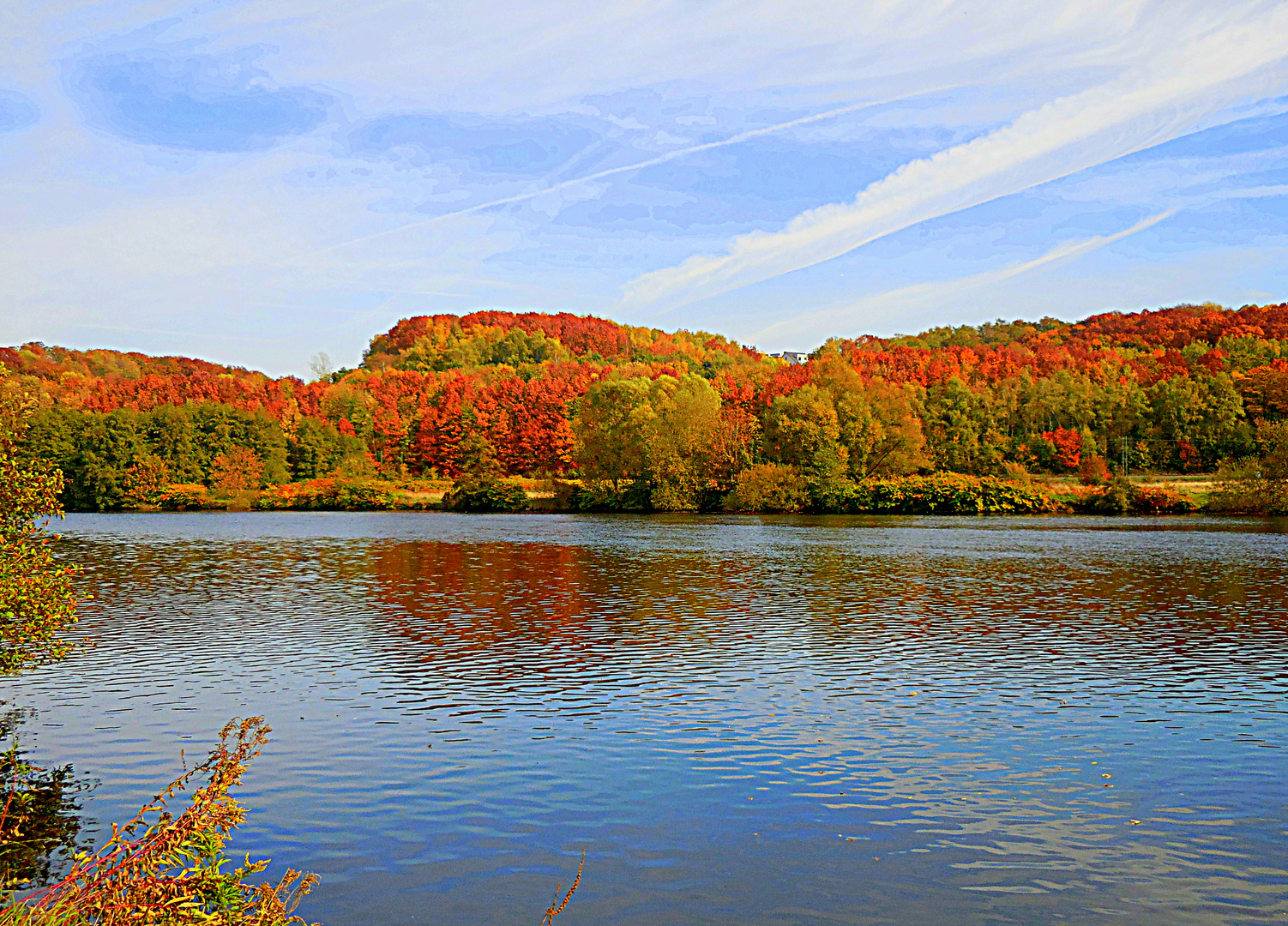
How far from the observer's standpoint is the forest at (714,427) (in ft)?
226

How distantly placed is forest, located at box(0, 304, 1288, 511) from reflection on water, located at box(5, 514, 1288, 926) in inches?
1628

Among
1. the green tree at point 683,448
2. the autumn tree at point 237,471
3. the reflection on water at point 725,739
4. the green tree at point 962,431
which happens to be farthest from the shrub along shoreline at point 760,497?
the reflection on water at point 725,739

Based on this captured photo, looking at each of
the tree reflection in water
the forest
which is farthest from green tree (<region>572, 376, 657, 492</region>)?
the tree reflection in water

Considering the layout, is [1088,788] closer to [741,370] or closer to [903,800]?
[903,800]

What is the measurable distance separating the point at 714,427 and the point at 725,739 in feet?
192

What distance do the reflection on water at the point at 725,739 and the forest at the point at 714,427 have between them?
41361 mm

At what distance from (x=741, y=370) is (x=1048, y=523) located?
43.6 metres

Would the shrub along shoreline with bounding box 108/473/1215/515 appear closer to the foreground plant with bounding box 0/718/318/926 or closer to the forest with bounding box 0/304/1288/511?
the forest with bounding box 0/304/1288/511

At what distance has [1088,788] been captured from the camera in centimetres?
1011

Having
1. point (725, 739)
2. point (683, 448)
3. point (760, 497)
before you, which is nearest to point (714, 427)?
point (683, 448)

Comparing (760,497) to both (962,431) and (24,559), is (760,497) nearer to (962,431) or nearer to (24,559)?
(962,431)

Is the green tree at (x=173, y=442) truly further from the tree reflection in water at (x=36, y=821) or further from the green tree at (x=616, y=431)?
the tree reflection in water at (x=36, y=821)

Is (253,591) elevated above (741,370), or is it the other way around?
(741,370)

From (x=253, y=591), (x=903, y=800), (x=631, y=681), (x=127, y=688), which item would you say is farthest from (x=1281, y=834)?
(x=253, y=591)
